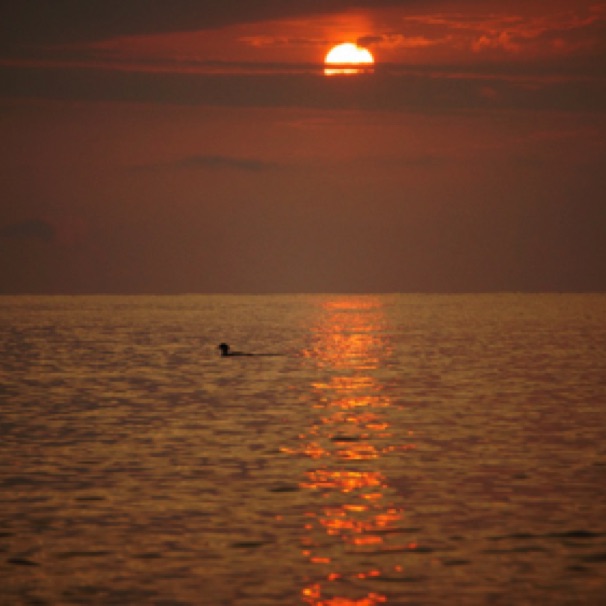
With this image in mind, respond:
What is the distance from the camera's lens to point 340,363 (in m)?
87.3

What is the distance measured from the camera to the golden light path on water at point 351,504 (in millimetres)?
22688

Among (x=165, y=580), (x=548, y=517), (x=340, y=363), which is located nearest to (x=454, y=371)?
(x=340, y=363)

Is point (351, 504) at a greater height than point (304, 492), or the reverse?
point (304, 492)

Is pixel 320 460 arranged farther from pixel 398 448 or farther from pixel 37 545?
pixel 37 545

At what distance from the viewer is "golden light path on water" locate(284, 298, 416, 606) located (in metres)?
22.7

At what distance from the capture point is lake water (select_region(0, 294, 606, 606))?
2275cm

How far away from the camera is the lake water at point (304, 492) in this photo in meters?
22.8

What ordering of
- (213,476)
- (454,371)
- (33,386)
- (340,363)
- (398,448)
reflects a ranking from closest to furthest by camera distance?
(213,476), (398,448), (33,386), (454,371), (340,363)

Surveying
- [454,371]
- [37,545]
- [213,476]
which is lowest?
[37,545]

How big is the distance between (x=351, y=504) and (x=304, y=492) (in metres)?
1.94

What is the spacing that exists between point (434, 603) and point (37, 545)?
333 inches

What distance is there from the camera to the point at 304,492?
31.6m

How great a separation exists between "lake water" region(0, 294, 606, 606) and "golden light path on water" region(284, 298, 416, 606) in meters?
0.08

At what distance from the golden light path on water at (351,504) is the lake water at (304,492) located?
0.26 feet
